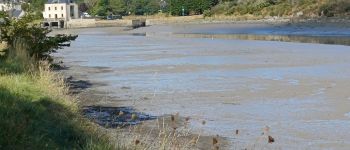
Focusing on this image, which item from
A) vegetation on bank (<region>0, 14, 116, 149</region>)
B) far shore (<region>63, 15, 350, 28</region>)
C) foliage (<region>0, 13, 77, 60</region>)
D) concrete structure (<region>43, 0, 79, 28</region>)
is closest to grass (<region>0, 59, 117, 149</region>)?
vegetation on bank (<region>0, 14, 116, 149</region>)

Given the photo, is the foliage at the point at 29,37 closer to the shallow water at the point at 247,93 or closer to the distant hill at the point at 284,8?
the shallow water at the point at 247,93

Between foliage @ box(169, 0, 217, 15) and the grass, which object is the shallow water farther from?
foliage @ box(169, 0, 217, 15)

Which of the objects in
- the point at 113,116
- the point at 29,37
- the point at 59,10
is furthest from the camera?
the point at 59,10

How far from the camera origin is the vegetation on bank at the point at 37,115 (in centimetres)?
723

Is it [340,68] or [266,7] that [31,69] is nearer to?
[340,68]

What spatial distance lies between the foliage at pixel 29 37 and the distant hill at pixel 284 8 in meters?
60.1

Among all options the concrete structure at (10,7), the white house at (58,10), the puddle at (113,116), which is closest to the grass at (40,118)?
the puddle at (113,116)

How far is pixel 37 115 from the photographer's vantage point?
9297 mm

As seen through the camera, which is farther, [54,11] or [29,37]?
[54,11]

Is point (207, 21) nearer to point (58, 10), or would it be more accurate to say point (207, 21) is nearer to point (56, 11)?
point (56, 11)

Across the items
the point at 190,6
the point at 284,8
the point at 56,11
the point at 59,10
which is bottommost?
the point at 56,11

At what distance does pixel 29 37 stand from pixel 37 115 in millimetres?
11816

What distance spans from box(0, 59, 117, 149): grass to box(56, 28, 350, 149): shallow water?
230 cm

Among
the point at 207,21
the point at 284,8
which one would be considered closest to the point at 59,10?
the point at 207,21
